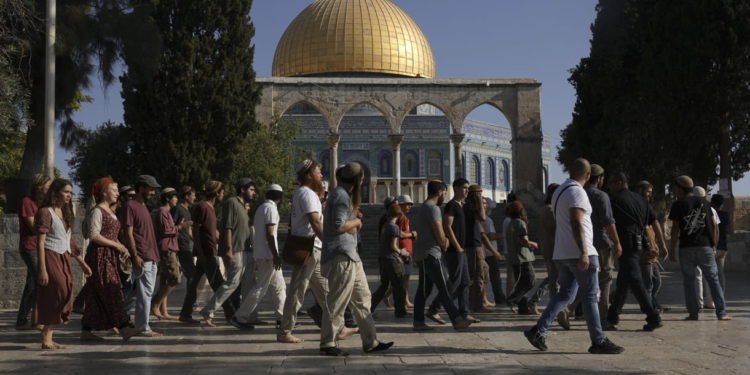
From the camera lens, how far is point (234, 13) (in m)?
20.4

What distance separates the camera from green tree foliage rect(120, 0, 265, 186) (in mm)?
19719

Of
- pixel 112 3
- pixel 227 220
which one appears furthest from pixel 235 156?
pixel 227 220

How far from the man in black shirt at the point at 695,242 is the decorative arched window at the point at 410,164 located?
41.7 meters

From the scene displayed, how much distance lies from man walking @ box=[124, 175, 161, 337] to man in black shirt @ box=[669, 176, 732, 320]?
5054mm

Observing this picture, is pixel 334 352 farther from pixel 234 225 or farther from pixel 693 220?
pixel 693 220

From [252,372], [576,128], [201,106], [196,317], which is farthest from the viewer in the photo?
[576,128]

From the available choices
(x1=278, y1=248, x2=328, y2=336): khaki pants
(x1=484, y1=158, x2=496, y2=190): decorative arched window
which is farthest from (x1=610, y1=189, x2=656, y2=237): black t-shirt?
(x1=484, y1=158, x2=496, y2=190): decorative arched window

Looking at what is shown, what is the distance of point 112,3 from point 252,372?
497 inches

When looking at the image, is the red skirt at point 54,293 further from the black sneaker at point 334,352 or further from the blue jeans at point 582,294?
the blue jeans at point 582,294

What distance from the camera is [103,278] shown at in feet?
22.7

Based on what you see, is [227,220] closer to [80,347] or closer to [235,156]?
[80,347]

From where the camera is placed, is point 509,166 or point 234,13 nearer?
point 234,13

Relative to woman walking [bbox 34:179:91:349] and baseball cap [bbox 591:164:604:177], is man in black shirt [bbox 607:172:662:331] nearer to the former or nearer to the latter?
baseball cap [bbox 591:164:604:177]

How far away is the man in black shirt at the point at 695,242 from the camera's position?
827 cm
